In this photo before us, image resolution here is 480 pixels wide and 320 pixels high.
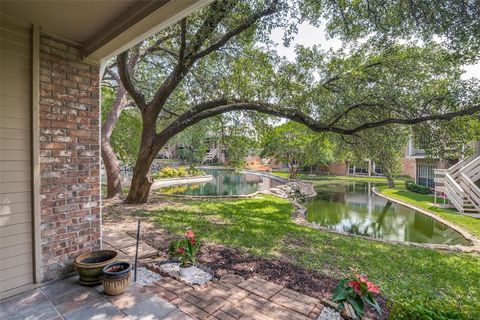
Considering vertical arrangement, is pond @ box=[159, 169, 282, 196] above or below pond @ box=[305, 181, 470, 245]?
above

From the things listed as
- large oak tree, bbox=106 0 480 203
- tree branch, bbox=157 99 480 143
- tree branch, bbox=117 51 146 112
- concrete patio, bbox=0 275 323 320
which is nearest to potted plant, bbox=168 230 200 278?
concrete patio, bbox=0 275 323 320

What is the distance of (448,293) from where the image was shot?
3418 millimetres

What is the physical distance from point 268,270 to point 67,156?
3008 mm

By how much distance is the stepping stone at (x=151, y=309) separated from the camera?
7.28 feet

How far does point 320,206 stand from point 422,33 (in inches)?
329

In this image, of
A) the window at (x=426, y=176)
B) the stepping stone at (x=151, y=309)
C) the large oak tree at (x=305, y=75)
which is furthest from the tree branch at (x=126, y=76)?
the window at (x=426, y=176)

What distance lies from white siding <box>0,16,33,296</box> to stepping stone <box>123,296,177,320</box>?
1.28 meters

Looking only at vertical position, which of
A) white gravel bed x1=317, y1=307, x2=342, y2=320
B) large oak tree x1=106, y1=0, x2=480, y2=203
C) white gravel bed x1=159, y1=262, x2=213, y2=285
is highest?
large oak tree x1=106, y1=0, x2=480, y2=203

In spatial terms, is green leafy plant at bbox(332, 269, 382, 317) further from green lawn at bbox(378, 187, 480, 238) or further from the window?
the window

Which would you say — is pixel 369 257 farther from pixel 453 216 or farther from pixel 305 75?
pixel 453 216

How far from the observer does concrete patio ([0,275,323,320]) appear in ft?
7.34

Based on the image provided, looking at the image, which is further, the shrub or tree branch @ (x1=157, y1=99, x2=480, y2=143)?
the shrub

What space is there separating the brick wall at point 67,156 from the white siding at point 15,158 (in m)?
0.12

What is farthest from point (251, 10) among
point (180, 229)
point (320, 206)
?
point (320, 206)
